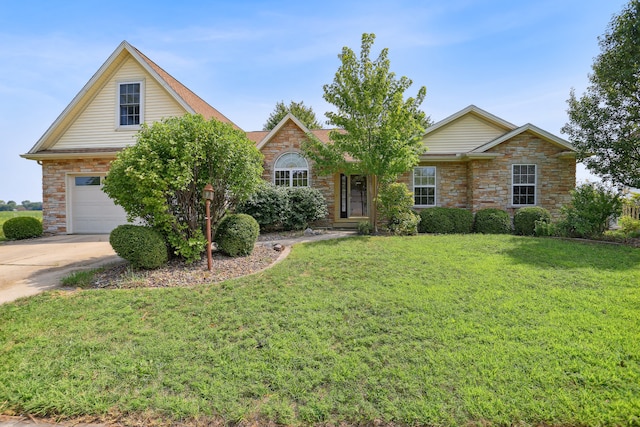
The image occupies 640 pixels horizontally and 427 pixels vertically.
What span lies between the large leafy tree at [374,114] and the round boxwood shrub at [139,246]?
6.93 meters

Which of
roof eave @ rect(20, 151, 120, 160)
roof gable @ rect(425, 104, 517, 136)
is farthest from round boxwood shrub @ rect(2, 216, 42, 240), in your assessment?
roof gable @ rect(425, 104, 517, 136)

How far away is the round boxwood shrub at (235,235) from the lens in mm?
7137

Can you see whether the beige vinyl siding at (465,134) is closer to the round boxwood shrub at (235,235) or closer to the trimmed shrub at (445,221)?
the trimmed shrub at (445,221)

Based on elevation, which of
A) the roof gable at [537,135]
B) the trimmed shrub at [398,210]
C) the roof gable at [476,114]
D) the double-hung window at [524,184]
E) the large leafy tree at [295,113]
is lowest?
the trimmed shrub at [398,210]

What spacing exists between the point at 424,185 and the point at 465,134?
3.28 meters

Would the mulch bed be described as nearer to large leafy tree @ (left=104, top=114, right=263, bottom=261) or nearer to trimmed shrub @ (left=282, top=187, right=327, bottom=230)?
large leafy tree @ (left=104, top=114, right=263, bottom=261)

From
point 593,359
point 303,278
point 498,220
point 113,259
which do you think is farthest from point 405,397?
point 498,220

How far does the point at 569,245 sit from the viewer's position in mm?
8172

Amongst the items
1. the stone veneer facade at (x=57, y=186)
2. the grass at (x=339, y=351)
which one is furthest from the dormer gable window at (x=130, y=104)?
Result: the grass at (x=339, y=351)

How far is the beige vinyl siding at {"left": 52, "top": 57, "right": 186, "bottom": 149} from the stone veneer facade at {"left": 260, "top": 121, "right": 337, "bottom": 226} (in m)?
4.01

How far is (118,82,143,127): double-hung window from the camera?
12992 millimetres

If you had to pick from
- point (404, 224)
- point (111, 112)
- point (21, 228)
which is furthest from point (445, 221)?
point (21, 228)

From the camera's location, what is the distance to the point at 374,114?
1062cm

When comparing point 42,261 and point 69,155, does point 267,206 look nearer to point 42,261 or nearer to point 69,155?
point 42,261
